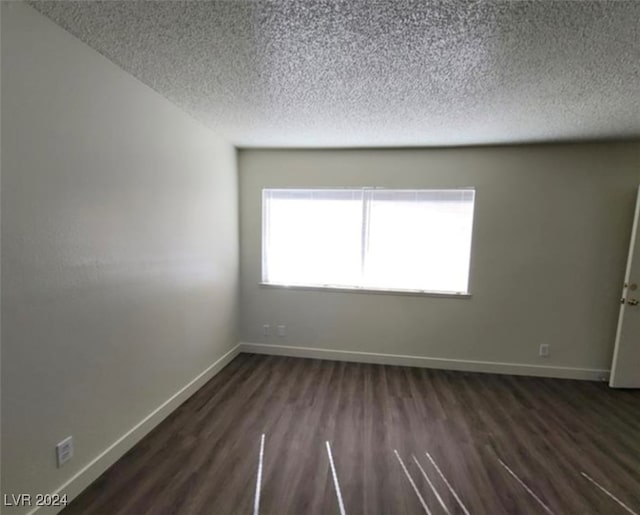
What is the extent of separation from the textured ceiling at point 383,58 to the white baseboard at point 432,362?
7.86 ft

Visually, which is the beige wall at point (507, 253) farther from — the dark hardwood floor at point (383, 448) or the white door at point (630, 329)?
the dark hardwood floor at point (383, 448)

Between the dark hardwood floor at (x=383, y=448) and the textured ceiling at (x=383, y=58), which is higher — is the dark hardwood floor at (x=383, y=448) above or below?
below

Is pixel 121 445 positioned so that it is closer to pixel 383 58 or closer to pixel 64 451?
pixel 64 451

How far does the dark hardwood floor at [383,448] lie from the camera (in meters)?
1.59

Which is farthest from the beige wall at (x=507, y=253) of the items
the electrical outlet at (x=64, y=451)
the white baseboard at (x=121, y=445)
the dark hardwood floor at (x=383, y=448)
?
the electrical outlet at (x=64, y=451)

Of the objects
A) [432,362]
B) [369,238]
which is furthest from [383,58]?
[432,362]

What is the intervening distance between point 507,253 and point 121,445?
3716mm

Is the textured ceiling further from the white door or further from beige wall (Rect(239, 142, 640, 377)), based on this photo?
the white door

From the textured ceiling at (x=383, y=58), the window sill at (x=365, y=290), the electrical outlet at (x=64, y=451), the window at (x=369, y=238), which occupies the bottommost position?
the electrical outlet at (x=64, y=451)

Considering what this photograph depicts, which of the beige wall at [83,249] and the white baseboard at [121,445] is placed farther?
the white baseboard at [121,445]

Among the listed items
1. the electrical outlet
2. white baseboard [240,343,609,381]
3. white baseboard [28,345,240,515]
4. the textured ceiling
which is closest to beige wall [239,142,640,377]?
white baseboard [240,343,609,381]

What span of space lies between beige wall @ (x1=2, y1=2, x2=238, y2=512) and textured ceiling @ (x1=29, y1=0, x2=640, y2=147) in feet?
0.75

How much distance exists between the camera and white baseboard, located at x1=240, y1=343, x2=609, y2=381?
120 inches

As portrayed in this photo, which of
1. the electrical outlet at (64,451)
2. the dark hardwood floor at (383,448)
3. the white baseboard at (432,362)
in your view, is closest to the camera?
the electrical outlet at (64,451)
